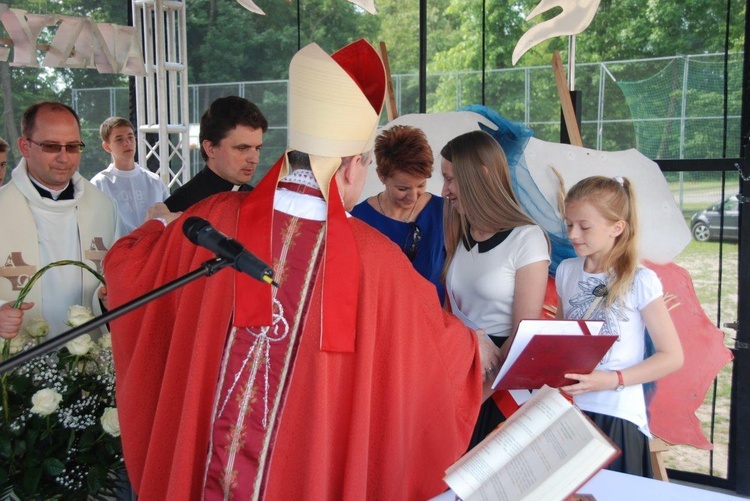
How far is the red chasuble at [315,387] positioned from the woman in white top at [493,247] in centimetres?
55

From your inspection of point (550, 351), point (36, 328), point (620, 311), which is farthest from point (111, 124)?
point (550, 351)

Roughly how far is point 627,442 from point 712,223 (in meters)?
10.3

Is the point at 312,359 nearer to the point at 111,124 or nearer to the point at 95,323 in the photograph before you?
the point at 95,323

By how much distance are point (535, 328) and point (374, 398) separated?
1.60ft

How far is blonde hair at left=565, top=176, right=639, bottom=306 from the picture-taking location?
7.79 ft

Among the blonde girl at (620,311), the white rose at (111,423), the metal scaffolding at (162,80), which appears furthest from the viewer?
the metal scaffolding at (162,80)

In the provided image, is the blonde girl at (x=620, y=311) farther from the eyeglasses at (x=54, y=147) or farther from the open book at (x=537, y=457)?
the eyeglasses at (x=54, y=147)

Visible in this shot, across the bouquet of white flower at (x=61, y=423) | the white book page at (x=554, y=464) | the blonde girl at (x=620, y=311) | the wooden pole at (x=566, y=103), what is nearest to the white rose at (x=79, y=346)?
the bouquet of white flower at (x=61, y=423)

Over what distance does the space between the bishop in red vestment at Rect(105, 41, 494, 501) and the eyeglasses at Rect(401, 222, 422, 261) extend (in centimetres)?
121

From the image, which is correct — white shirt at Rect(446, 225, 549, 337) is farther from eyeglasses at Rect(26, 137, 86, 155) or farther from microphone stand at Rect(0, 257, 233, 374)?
eyeglasses at Rect(26, 137, 86, 155)

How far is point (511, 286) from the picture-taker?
237cm

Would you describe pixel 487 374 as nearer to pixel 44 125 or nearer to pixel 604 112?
pixel 44 125

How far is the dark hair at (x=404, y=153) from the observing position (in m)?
3.01

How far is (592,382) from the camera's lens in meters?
2.19
